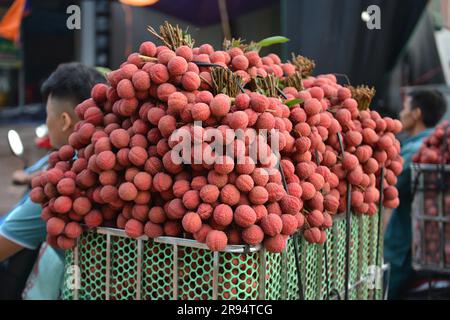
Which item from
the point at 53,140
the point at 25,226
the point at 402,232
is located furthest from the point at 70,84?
the point at 402,232

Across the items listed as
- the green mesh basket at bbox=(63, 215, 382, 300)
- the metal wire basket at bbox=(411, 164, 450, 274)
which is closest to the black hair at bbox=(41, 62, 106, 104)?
the green mesh basket at bbox=(63, 215, 382, 300)

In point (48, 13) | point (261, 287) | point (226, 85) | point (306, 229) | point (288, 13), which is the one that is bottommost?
point (261, 287)

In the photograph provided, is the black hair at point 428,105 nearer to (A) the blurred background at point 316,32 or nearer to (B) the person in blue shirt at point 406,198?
(B) the person in blue shirt at point 406,198

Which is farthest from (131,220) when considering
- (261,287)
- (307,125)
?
(307,125)

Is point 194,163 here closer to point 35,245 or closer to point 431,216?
point 35,245

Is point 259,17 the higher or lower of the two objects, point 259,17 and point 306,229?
the higher

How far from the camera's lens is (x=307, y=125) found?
4.28 feet

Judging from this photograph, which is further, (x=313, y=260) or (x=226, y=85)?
(x=313, y=260)

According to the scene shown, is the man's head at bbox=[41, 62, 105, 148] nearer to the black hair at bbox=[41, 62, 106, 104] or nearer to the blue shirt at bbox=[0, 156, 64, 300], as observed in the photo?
the black hair at bbox=[41, 62, 106, 104]

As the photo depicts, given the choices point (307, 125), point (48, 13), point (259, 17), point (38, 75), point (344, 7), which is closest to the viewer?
point (307, 125)

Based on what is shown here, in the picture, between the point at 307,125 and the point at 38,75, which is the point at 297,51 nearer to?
the point at 307,125

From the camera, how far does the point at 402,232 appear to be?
3.07m

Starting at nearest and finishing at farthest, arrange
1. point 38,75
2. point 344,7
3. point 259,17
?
point 344,7
point 259,17
point 38,75

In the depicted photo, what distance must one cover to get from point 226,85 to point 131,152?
27cm
